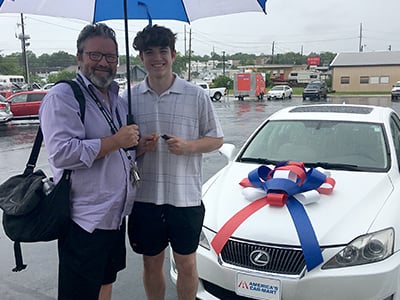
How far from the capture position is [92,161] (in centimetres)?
184

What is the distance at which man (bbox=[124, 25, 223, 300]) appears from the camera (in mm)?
2291

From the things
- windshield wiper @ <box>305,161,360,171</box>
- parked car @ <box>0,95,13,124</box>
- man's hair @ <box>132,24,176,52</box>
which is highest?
man's hair @ <box>132,24,176,52</box>

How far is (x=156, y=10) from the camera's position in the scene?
2.60 m

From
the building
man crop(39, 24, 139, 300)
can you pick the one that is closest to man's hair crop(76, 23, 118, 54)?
man crop(39, 24, 139, 300)

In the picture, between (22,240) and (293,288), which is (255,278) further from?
(22,240)

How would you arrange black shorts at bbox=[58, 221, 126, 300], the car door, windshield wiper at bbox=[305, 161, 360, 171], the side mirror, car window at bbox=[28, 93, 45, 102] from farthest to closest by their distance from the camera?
car window at bbox=[28, 93, 45, 102], the car door, the side mirror, windshield wiper at bbox=[305, 161, 360, 171], black shorts at bbox=[58, 221, 126, 300]

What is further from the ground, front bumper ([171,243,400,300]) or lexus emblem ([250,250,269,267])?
lexus emblem ([250,250,269,267])

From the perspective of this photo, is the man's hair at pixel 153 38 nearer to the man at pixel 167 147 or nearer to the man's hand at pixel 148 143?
the man at pixel 167 147

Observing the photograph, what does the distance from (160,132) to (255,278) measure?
1.07 metres

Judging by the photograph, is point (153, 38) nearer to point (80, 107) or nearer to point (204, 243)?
point (80, 107)

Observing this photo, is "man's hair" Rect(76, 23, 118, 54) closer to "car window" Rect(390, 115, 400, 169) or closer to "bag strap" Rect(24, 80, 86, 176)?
"bag strap" Rect(24, 80, 86, 176)

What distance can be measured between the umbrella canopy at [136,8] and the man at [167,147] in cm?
35

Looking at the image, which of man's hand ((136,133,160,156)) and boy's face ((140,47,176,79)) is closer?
man's hand ((136,133,160,156))

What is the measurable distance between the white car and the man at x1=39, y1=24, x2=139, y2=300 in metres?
0.87
